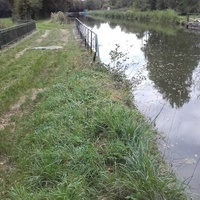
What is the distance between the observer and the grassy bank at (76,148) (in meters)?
4.01

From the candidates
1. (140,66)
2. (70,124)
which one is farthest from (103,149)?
(140,66)

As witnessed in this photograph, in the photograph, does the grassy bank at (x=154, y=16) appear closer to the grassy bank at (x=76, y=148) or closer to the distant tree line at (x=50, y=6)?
the distant tree line at (x=50, y=6)

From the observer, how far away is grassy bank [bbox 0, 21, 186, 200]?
158 inches

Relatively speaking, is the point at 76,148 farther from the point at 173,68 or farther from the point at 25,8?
the point at 25,8

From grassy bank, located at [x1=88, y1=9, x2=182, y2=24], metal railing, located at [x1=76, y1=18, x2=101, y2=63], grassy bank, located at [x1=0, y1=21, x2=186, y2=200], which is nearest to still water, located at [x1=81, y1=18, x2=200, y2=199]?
grassy bank, located at [x1=0, y1=21, x2=186, y2=200]

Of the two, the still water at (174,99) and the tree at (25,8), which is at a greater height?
the tree at (25,8)

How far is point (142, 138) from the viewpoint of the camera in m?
5.16

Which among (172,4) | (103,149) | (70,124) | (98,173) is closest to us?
(98,173)

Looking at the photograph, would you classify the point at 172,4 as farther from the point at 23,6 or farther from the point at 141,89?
the point at 141,89

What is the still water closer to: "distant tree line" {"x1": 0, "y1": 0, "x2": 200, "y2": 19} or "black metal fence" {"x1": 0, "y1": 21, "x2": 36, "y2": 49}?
"black metal fence" {"x1": 0, "y1": 21, "x2": 36, "y2": 49}

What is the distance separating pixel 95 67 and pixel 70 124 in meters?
5.43

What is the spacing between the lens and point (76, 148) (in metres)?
4.89

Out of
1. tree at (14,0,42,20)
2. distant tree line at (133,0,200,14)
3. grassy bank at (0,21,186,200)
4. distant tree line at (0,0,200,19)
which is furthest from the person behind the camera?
distant tree line at (133,0,200,14)

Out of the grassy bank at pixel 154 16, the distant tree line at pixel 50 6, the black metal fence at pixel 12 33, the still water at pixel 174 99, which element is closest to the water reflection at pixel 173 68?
the still water at pixel 174 99
